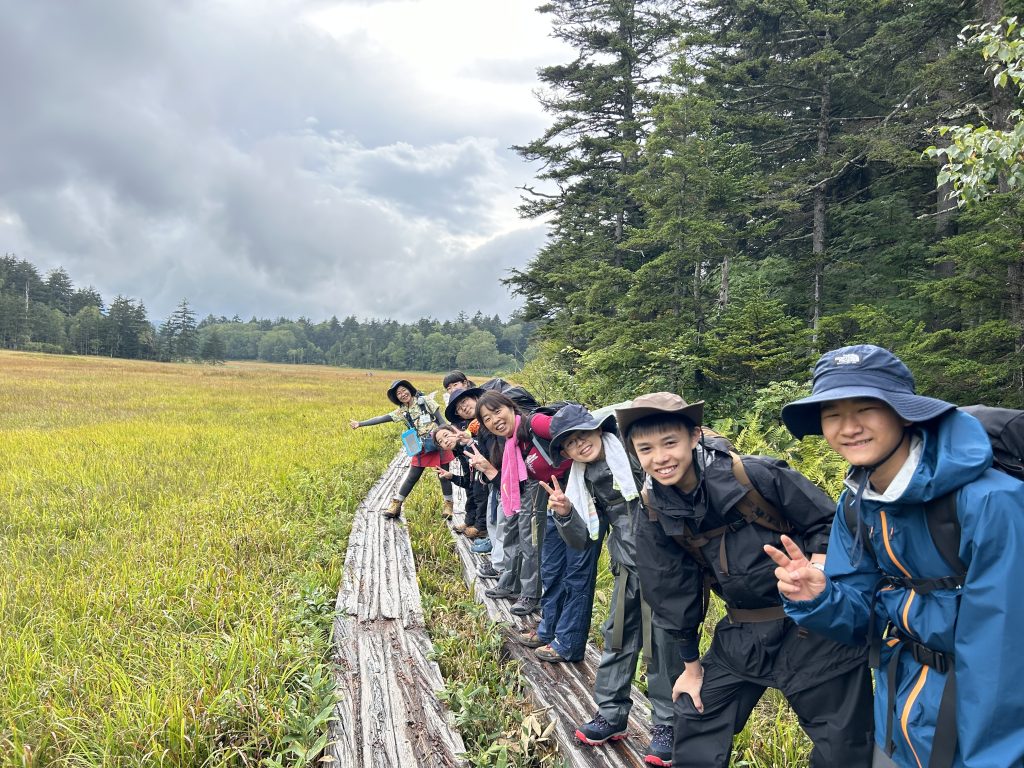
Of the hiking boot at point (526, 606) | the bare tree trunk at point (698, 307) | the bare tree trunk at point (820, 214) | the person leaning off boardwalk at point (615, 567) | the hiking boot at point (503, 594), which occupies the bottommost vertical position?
the hiking boot at point (503, 594)

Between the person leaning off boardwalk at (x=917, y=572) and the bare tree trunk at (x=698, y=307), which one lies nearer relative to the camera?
the person leaning off boardwalk at (x=917, y=572)

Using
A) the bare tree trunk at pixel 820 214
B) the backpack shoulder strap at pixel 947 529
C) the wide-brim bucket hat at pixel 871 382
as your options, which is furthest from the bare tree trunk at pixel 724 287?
the backpack shoulder strap at pixel 947 529

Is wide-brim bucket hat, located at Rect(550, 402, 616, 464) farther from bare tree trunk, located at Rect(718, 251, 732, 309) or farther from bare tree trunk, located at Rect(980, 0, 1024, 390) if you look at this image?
bare tree trunk, located at Rect(718, 251, 732, 309)

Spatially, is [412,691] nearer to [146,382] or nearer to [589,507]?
[589,507]

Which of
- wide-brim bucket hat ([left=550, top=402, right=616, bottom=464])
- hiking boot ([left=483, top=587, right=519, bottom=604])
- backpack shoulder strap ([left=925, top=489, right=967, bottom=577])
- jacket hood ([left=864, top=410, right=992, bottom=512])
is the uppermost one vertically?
jacket hood ([left=864, top=410, right=992, bottom=512])

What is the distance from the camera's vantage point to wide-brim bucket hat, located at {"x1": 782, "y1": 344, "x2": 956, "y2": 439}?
5.04ft

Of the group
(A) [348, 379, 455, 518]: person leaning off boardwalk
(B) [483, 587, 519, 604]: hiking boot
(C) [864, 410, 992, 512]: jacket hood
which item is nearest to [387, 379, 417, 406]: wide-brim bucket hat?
(A) [348, 379, 455, 518]: person leaning off boardwalk

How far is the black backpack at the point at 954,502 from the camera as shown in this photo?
1.49 m

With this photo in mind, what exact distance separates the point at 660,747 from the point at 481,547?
3.79 meters

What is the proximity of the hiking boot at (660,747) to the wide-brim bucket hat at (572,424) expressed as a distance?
5.73 feet

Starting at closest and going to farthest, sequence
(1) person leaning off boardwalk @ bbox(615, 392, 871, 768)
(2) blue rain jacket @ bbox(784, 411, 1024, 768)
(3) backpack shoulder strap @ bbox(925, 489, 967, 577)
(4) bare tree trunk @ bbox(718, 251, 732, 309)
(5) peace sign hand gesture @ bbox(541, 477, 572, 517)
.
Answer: (2) blue rain jacket @ bbox(784, 411, 1024, 768) < (3) backpack shoulder strap @ bbox(925, 489, 967, 577) < (1) person leaning off boardwalk @ bbox(615, 392, 871, 768) < (5) peace sign hand gesture @ bbox(541, 477, 572, 517) < (4) bare tree trunk @ bbox(718, 251, 732, 309)

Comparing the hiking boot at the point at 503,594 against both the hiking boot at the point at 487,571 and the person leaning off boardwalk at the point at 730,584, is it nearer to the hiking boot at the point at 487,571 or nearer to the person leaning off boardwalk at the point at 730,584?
the hiking boot at the point at 487,571

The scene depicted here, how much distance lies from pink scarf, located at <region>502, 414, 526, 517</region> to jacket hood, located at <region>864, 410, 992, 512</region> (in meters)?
3.16

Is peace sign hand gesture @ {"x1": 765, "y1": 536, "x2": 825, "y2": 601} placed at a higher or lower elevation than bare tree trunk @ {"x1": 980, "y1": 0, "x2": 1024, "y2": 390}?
lower
